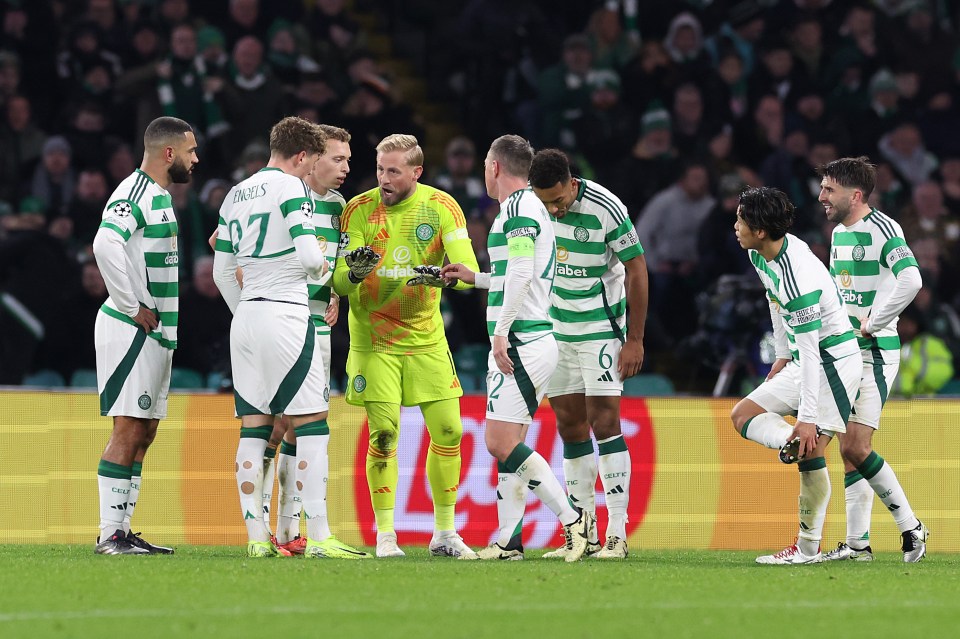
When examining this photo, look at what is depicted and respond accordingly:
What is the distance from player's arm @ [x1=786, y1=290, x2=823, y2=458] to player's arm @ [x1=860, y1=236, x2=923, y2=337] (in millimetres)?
969

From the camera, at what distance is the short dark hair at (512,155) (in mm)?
8414

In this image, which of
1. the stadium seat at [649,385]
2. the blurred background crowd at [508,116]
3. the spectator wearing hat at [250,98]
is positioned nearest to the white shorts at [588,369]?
the blurred background crowd at [508,116]

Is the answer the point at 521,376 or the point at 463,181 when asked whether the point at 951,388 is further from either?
the point at 521,376

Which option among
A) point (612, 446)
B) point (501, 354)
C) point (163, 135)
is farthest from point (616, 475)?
point (163, 135)

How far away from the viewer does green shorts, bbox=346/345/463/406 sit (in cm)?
878

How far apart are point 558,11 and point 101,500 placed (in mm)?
11028

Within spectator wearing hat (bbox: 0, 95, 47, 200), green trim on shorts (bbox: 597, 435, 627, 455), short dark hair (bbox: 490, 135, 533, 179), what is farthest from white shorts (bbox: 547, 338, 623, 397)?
spectator wearing hat (bbox: 0, 95, 47, 200)

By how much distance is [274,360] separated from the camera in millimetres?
8180

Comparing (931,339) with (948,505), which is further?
(931,339)

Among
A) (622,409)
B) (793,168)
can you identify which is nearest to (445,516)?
(622,409)

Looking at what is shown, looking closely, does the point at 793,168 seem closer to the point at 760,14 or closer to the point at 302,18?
the point at 760,14

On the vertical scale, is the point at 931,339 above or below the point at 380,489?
above

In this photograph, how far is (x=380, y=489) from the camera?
8.83 meters

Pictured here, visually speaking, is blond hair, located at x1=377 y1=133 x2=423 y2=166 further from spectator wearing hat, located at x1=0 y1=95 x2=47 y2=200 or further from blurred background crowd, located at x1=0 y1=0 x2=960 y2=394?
spectator wearing hat, located at x1=0 y1=95 x2=47 y2=200
